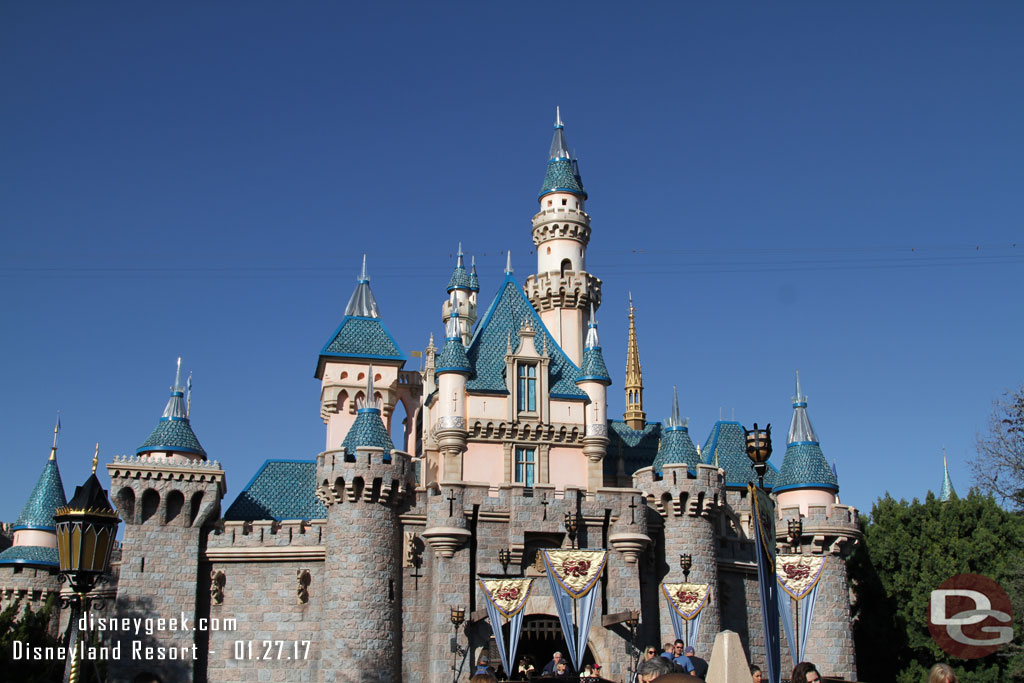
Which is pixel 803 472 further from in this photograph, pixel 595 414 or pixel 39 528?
pixel 39 528

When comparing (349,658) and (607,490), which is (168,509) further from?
(607,490)

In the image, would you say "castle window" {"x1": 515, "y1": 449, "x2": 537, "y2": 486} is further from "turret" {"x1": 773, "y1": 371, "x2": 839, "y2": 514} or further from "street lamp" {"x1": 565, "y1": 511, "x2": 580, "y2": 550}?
"turret" {"x1": 773, "y1": 371, "x2": 839, "y2": 514}

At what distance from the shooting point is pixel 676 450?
36.2 metres

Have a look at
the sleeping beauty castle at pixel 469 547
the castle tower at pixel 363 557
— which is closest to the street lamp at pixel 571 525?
the sleeping beauty castle at pixel 469 547

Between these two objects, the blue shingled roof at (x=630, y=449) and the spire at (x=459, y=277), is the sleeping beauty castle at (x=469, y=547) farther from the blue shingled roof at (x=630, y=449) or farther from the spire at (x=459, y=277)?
the spire at (x=459, y=277)

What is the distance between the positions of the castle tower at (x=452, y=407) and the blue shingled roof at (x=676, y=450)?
6733mm

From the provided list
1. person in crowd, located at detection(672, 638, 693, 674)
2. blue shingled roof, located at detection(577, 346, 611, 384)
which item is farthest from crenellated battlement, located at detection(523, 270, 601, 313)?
person in crowd, located at detection(672, 638, 693, 674)

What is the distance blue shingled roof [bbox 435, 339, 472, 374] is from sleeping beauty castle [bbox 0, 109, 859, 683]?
0.08 meters

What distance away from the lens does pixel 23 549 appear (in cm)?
4056

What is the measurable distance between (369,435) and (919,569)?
65.7ft

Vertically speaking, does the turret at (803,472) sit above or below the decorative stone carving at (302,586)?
above

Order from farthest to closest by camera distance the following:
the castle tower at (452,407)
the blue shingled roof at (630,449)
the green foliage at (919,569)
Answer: the blue shingled roof at (630,449), the castle tower at (452,407), the green foliage at (919,569)

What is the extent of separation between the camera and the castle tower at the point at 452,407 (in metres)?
37.8

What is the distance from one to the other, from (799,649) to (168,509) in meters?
20.4
